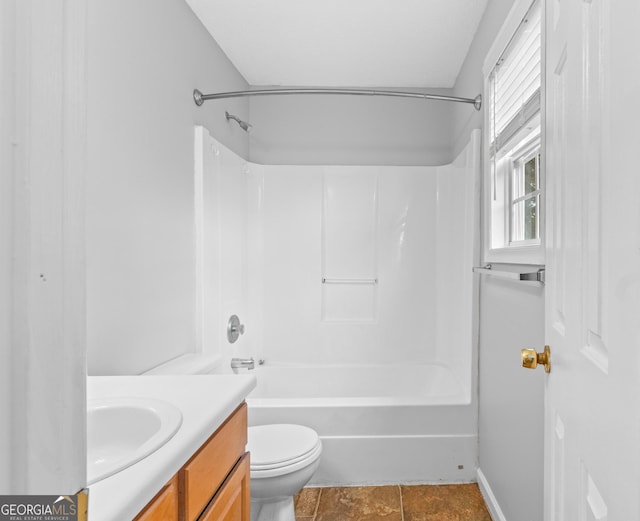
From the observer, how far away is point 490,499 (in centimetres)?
200

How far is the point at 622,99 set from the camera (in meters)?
0.56

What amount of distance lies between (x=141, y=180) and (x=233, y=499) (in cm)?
121

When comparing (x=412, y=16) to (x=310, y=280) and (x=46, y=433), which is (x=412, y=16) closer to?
(x=310, y=280)

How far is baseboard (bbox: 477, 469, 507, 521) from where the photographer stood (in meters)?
1.88

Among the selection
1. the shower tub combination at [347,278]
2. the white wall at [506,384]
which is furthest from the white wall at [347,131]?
the white wall at [506,384]

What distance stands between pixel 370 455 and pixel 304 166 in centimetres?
203

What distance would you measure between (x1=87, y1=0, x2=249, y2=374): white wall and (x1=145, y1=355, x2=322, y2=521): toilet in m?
0.17

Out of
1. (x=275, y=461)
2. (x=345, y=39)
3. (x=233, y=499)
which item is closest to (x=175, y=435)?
(x=233, y=499)

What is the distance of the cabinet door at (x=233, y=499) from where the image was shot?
0.94 metres

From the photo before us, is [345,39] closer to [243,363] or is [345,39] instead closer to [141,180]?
[141,180]

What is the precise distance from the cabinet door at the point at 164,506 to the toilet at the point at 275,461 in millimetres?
848

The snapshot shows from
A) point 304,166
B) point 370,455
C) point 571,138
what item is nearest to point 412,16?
point 304,166

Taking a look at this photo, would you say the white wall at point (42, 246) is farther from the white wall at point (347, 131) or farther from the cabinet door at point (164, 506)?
the white wall at point (347, 131)

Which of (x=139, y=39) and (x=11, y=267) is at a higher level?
(x=139, y=39)
